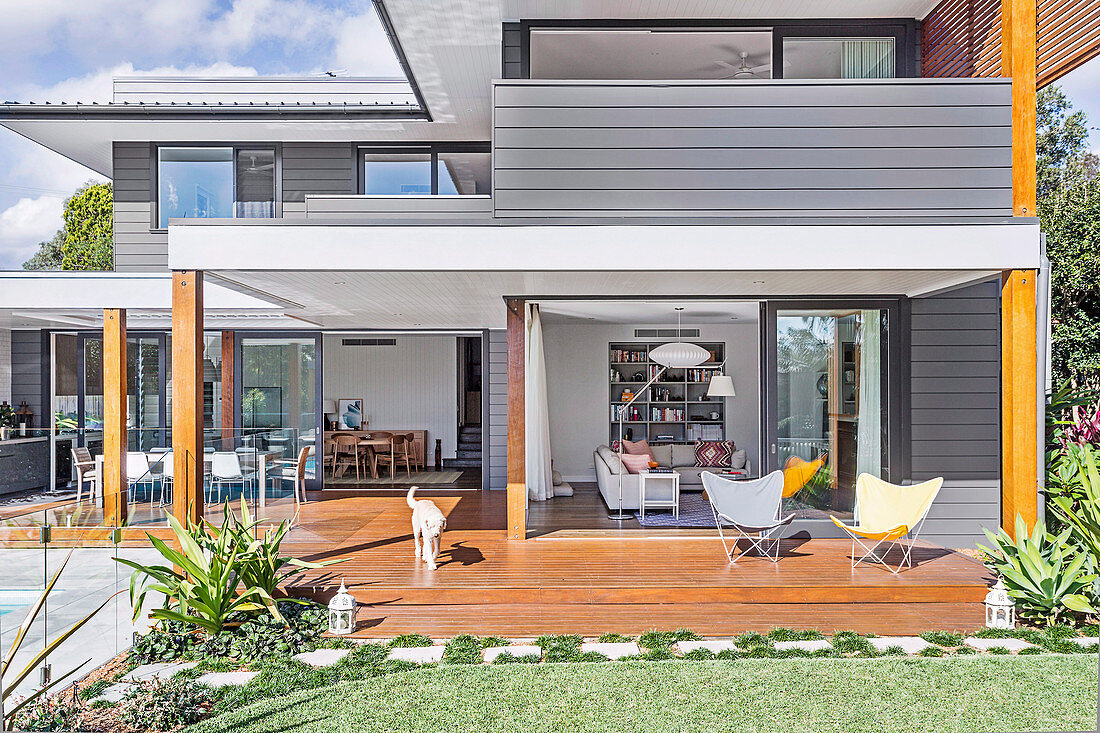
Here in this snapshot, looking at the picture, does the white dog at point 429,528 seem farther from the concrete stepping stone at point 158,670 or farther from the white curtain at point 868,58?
the white curtain at point 868,58

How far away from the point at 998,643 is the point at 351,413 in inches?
468

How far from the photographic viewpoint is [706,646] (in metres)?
4.79

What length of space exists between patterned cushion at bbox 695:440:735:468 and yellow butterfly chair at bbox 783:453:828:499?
12.5 feet

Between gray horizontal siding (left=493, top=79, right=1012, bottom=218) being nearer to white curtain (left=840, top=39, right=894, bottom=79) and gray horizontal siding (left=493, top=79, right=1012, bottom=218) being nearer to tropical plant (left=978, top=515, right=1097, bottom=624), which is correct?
white curtain (left=840, top=39, right=894, bottom=79)

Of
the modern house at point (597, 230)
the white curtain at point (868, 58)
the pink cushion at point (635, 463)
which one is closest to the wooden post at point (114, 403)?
the modern house at point (597, 230)

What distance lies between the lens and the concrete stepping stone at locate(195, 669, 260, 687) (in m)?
4.29

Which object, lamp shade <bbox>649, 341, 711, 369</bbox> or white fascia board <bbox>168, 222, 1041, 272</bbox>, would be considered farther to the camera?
lamp shade <bbox>649, 341, 711, 369</bbox>

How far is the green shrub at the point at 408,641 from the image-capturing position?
4824 mm

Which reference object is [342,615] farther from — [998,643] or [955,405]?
[955,405]

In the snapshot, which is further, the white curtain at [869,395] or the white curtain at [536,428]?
the white curtain at [536,428]

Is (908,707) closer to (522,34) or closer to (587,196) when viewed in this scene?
(587,196)

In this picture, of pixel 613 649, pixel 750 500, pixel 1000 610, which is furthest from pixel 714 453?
pixel 613 649

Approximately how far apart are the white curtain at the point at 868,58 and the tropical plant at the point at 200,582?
21.4ft

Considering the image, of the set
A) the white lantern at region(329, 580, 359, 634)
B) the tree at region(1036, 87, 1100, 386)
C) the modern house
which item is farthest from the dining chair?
the tree at region(1036, 87, 1100, 386)
